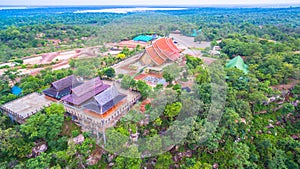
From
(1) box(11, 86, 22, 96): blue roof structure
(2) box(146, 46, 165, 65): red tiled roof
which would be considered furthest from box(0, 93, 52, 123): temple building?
(2) box(146, 46, 165, 65): red tiled roof

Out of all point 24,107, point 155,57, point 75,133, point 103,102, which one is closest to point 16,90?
point 24,107

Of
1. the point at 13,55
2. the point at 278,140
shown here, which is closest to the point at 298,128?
the point at 278,140

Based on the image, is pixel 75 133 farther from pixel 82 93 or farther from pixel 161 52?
pixel 161 52

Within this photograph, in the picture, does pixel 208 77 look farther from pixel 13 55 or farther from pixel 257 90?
pixel 13 55

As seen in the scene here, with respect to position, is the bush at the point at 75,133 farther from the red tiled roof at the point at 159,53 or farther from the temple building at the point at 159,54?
the red tiled roof at the point at 159,53

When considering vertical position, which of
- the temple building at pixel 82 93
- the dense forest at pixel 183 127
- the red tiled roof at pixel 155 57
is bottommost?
the dense forest at pixel 183 127

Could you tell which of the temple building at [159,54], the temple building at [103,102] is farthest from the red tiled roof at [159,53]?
the temple building at [103,102]

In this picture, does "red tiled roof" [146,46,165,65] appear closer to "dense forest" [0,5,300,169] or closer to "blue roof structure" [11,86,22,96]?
"dense forest" [0,5,300,169]
